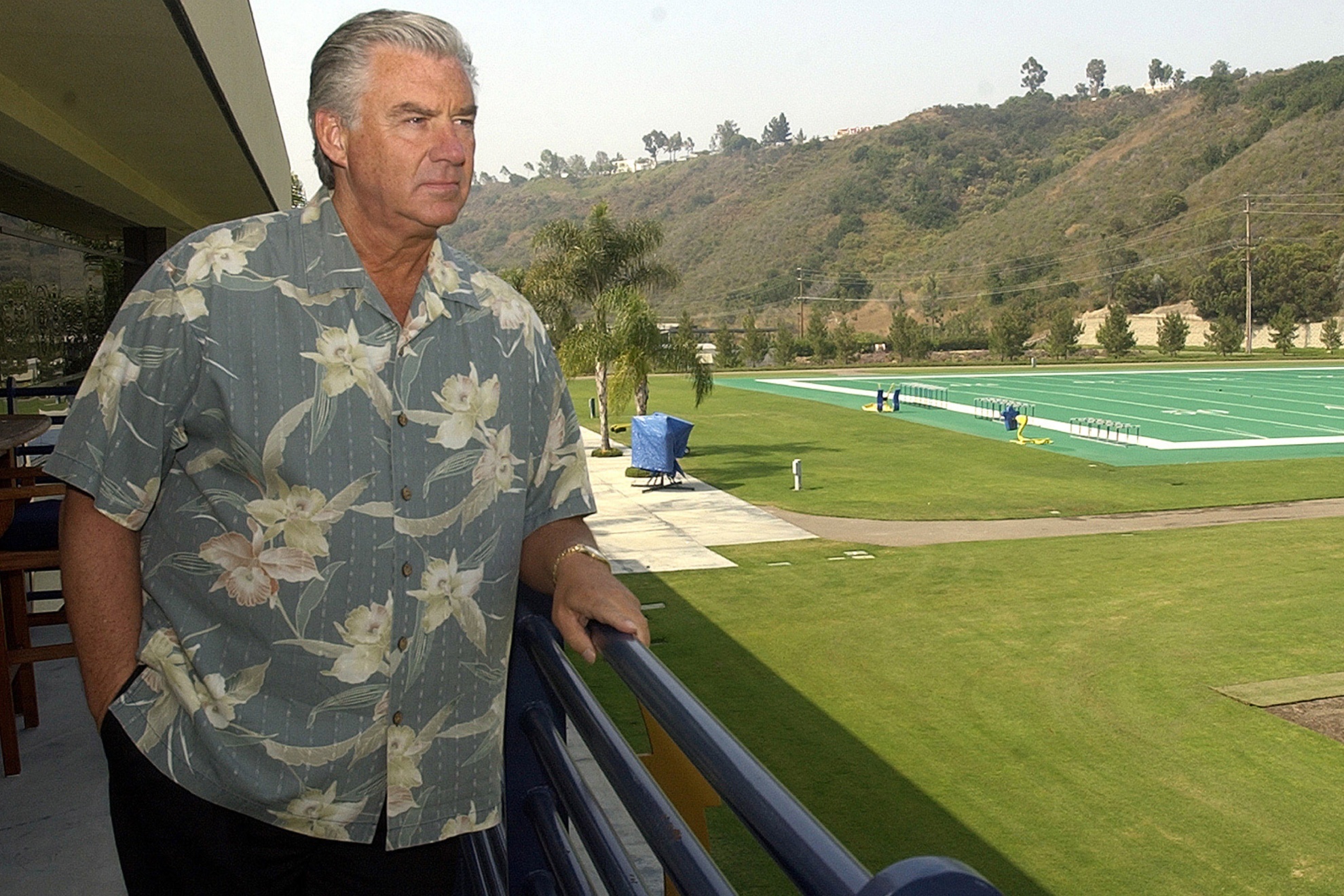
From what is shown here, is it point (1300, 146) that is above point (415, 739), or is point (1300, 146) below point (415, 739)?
above

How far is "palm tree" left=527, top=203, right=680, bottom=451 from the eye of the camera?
2631cm

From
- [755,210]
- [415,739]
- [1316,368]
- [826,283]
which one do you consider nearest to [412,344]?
[415,739]

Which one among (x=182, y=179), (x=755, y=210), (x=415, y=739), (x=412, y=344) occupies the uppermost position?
(x=755, y=210)

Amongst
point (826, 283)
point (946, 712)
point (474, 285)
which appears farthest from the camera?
point (826, 283)

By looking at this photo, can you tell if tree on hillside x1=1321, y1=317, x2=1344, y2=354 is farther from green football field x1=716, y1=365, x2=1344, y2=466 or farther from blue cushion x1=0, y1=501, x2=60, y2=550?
blue cushion x1=0, y1=501, x2=60, y2=550

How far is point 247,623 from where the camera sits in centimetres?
189

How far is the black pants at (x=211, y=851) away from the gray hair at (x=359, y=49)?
103 centimetres

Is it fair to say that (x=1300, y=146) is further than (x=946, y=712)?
Yes

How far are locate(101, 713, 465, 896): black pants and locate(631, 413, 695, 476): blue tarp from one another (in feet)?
68.1

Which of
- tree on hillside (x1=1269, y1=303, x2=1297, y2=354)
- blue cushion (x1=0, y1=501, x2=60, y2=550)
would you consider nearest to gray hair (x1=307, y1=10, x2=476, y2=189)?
blue cushion (x1=0, y1=501, x2=60, y2=550)

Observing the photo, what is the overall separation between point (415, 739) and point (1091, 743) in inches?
325

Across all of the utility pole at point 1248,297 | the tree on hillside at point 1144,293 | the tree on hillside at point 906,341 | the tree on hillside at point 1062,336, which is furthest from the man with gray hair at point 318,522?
the tree on hillside at point 1144,293

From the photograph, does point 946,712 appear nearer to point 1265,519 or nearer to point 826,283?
point 1265,519

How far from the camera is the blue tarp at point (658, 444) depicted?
901 inches
